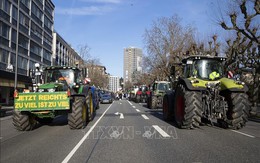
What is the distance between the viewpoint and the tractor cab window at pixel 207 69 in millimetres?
12078

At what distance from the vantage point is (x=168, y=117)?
1426 centimetres

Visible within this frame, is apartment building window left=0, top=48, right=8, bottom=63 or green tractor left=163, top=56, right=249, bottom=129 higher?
apartment building window left=0, top=48, right=8, bottom=63

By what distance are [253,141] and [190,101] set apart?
2762 millimetres

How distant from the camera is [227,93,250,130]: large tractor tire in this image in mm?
10883

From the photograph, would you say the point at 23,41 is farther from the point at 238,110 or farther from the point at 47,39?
the point at 238,110

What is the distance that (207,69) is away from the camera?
12117 mm

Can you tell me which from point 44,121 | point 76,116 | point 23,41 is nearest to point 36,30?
point 23,41

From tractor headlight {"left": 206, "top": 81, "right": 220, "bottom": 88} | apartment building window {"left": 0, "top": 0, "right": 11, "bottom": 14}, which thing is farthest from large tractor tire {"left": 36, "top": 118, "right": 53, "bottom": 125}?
apartment building window {"left": 0, "top": 0, "right": 11, "bottom": 14}

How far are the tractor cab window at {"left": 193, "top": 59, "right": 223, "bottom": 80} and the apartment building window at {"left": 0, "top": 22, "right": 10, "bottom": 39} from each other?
1114 inches

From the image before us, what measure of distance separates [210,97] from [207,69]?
148 cm

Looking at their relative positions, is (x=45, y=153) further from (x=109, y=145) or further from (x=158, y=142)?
(x=158, y=142)

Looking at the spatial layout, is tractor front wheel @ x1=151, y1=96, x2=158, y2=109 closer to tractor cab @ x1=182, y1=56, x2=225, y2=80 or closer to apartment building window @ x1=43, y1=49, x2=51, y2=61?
tractor cab @ x1=182, y1=56, x2=225, y2=80

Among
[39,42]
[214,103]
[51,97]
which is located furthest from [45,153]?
[39,42]

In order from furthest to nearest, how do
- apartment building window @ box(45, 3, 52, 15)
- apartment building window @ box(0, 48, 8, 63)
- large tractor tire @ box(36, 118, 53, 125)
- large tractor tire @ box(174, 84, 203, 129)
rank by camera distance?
apartment building window @ box(45, 3, 52, 15) < apartment building window @ box(0, 48, 8, 63) < large tractor tire @ box(36, 118, 53, 125) < large tractor tire @ box(174, 84, 203, 129)
